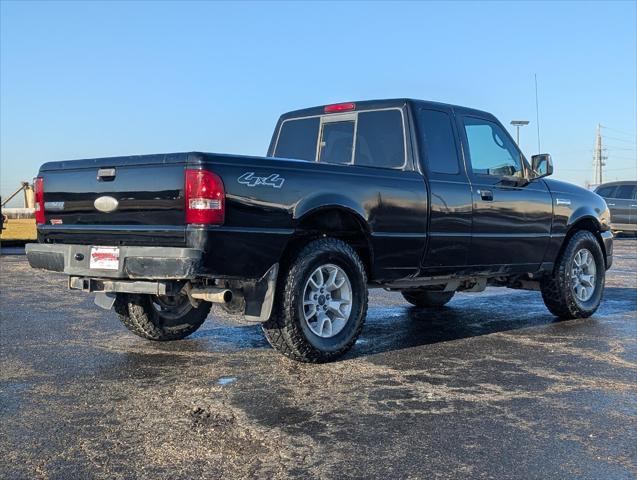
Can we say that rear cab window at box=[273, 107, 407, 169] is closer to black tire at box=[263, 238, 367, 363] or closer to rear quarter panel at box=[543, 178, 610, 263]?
black tire at box=[263, 238, 367, 363]

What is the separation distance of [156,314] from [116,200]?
4.59 feet

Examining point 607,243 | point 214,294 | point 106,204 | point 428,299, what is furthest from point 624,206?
point 106,204

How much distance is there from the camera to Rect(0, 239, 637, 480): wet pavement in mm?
3111

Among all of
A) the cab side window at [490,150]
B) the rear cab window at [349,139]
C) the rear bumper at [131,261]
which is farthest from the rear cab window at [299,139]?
the rear bumper at [131,261]

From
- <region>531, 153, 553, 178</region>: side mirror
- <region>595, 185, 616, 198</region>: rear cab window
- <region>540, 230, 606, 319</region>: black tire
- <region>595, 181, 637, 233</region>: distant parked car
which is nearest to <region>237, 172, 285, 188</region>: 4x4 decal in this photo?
<region>531, 153, 553, 178</region>: side mirror

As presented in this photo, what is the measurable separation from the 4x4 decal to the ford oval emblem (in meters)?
0.97

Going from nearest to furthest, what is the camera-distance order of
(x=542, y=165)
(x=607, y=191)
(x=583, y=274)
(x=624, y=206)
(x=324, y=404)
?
(x=324, y=404)
(x=542, y=165)
(x=583, y=274)
(x=624, y=206)
(x=607, y=191)

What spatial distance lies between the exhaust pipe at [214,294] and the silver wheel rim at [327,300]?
65 cm

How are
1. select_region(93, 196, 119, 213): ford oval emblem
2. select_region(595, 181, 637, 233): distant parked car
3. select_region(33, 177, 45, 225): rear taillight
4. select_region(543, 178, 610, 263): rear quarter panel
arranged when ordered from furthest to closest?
select_region(595, 181, 637, 233): distant parked car
select_region(543, 178, 610, 263): rear quarter panel
select_region(33, 177, 45, 225): rear taillight
select_region(93, 196, 119, 213): ford oval emblem

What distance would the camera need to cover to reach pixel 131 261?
466 cm

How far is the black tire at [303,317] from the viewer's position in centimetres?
492

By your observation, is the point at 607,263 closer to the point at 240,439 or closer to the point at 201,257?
the point at 201,257

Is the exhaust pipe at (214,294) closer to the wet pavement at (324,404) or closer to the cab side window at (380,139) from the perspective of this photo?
the wet pavement at (324,404)

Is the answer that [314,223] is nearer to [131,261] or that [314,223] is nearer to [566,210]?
[131,261]
